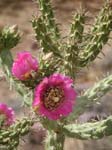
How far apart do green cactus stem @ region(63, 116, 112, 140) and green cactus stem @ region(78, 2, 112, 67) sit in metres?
0.31

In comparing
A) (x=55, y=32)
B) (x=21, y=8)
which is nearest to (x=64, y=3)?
(x=21, y=8)

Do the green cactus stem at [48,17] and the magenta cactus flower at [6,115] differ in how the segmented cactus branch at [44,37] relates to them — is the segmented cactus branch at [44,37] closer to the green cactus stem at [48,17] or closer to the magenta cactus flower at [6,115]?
the green cactus stem at [48,17]

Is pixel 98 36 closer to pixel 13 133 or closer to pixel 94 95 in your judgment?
pixel 94 95

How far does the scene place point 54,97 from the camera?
7.09ft

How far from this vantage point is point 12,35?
95.6 inches

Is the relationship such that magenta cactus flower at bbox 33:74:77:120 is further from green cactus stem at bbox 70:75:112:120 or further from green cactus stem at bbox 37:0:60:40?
green cactus stem at bbox 37:0:60:40

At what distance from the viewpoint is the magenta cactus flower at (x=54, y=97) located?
6.93ft

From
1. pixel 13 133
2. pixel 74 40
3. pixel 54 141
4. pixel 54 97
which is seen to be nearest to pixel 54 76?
pixel 54 97

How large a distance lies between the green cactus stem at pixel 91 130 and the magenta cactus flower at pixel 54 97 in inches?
12.3

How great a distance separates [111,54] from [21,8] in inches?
62.2

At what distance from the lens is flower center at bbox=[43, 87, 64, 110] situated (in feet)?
7.02

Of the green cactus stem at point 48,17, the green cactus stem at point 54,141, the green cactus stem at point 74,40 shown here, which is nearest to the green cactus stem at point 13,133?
the green cactus stem at point 54,141

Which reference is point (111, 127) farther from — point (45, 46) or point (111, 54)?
point (111, 54)

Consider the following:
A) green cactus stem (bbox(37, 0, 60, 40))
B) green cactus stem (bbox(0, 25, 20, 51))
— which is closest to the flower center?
green cactus stem (bbox(0, 25, 20, 51))
